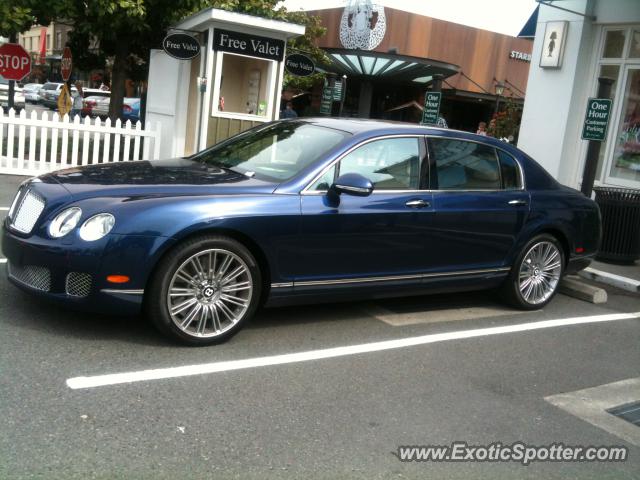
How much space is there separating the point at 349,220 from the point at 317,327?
0.92 meters

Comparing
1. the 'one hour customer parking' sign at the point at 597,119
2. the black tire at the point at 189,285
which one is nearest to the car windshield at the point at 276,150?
the black tire at the point at 189,285

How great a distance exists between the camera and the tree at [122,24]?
12.9 m

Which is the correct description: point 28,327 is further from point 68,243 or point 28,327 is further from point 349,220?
point 349,220

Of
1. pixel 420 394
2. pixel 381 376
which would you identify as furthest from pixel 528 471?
pixel 381 376

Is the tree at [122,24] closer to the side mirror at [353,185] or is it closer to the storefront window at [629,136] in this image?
the storefront window at [629,136]

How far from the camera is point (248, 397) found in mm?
3998

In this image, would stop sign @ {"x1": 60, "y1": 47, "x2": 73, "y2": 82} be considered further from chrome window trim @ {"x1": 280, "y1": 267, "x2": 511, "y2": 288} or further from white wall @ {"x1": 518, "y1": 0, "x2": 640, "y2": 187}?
chrome window trim @ {"x1": 280, "y1": 267, "x2": 511, "y2": 288}

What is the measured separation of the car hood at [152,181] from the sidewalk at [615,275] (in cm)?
490

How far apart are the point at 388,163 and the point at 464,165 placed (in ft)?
2.69

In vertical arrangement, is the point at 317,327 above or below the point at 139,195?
below

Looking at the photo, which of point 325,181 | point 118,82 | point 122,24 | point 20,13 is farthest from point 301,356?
point 118,82

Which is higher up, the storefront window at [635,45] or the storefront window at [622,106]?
the storefront window at [635,45]

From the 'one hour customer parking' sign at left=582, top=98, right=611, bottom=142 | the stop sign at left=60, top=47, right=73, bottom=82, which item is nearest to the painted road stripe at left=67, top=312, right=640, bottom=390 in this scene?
the 'one hour customer parking' sign at left=582, top=98, right=611, bottom=142

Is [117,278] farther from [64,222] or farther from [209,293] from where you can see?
[209,293]
